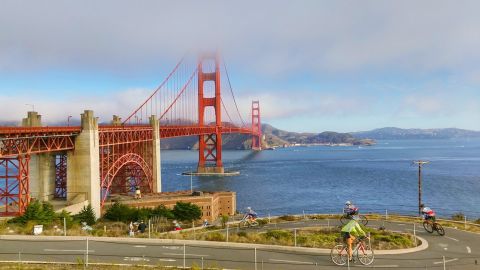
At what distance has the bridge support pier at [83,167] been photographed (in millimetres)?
38438

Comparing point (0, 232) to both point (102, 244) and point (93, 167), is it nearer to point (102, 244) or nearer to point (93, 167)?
point (102, 244)

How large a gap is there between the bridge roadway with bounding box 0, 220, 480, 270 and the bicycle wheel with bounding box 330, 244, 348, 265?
22 centimetres

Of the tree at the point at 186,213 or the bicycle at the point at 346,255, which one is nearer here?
the bicycle at the point at 346,255

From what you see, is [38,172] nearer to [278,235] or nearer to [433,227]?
[278,235]

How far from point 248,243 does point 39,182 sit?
28817mm

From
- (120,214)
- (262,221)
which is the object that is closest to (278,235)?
(262,221)

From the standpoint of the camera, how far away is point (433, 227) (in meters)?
21.6

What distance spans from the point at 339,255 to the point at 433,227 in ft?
32.1

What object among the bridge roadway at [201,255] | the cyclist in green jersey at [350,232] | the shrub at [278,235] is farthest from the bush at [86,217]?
the cyclist in green jersey at [350,232]

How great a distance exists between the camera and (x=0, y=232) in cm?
1884

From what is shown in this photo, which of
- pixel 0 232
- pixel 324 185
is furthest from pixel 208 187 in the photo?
pixel 0 232

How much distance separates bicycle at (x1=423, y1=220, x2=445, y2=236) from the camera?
21359 millimetres

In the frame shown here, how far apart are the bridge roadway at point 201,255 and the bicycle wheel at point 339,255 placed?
0.22 m

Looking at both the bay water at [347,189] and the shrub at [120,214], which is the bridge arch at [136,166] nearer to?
the bay water at [347,189]
